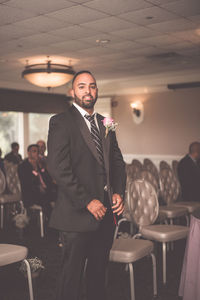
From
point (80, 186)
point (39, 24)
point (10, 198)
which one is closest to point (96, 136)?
point (80, 186)

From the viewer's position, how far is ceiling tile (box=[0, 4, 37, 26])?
4.65 meters

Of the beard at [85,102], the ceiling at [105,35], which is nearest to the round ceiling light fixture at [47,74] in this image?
the ceiling at [105,35]

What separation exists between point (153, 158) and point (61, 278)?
8675 mm

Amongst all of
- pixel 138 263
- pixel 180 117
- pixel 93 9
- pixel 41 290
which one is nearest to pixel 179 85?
pixel 180 117

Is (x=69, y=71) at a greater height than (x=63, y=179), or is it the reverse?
(x=69, y=71)

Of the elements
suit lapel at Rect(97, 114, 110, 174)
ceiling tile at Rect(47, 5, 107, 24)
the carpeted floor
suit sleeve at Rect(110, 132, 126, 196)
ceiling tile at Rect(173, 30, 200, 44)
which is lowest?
the carpeted floor

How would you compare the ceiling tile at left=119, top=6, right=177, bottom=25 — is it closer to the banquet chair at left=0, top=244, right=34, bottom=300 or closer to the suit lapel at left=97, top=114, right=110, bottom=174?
the suit lapel at left=97, top=114, right=110, bottom=174

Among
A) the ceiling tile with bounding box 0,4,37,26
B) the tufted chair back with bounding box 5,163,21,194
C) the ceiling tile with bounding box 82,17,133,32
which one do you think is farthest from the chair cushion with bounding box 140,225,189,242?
the tufted chair back with bounding box 5,163,21,194

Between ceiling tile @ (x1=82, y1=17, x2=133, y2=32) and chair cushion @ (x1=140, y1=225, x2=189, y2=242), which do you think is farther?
ceiling tile @ (x1=82, y1=17, x2=133, y2=32)

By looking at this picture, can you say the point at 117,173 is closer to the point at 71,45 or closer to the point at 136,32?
the point at 136,32

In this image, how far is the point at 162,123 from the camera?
35.5 feet

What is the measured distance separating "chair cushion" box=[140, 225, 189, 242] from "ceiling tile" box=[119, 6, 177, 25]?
8.19 ft

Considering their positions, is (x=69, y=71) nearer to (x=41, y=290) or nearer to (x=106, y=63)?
(x=106, y=63)

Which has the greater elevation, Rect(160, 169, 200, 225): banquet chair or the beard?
the beard
